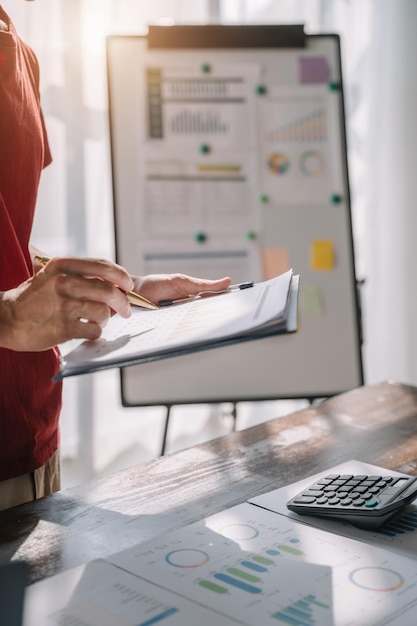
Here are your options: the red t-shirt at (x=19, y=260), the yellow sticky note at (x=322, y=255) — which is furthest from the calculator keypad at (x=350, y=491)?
the yellow sticky note at (x=322, y=255)

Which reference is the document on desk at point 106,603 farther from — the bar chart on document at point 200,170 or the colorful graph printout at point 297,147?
the colorful graph printout at point 297,147

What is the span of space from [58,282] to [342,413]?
2.19 feet

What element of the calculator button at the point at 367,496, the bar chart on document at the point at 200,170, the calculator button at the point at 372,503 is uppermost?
the bar chart on document at the point at 200,170

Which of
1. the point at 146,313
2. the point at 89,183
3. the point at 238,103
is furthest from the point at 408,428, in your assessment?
the point at 89,183

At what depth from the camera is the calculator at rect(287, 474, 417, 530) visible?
92 centimetres

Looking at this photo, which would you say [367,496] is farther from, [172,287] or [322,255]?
[322,255]

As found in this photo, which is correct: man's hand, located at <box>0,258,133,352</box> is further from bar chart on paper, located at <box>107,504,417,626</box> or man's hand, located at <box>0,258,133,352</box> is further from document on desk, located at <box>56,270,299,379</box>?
bar chart on paper, located at <box>107,504,417,626</box>

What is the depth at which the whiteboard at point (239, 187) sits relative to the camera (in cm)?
237

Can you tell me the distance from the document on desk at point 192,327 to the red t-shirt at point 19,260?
0.19 m

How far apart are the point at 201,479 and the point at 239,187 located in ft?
4.83

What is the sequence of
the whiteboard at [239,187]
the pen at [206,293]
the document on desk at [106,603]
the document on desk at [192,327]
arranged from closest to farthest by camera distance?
the document on desk at [106,603], the document on desk at [192,327], the pen at [206,293], the whiteboard at [239,187]

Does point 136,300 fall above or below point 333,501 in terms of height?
above

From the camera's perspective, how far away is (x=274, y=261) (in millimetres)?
2436

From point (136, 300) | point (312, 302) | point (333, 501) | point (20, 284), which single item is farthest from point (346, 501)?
point (312, 302)
